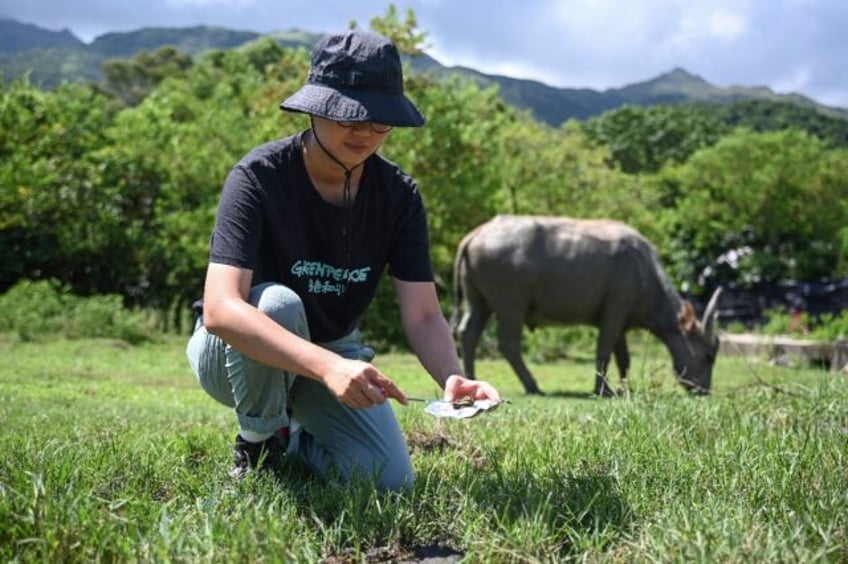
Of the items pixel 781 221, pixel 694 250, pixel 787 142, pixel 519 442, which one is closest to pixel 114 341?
pixel 519 442

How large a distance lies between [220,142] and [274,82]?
2737 mm

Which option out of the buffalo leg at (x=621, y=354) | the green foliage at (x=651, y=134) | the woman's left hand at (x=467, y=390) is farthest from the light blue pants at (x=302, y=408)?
the green foliage at (x=651, y=134)

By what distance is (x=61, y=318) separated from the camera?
496 inches

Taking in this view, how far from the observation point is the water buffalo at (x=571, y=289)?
10.4 meters

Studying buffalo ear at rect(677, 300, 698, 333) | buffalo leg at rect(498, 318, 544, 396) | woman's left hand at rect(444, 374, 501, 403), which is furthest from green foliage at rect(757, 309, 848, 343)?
woman's left hand at rect(444, 374, 501, 403)

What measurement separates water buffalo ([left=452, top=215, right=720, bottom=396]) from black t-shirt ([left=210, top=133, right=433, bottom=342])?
21.2ft

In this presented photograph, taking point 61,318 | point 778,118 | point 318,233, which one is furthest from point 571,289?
point 778,118

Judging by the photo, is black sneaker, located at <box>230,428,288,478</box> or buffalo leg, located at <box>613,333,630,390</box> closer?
black sneaker, located at <box>230,428,288,478</box>

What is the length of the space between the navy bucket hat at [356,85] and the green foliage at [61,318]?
954 cm

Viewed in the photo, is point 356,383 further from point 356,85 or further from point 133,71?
point 133,71

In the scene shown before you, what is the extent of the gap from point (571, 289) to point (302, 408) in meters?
6.86

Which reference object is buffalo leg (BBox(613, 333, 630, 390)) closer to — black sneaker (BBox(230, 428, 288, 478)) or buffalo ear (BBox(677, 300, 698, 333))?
buffalo ear (BBox(677, 300, 698, 333))

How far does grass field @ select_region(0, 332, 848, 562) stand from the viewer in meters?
2.65

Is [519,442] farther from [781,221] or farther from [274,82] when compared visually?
[781,221]
